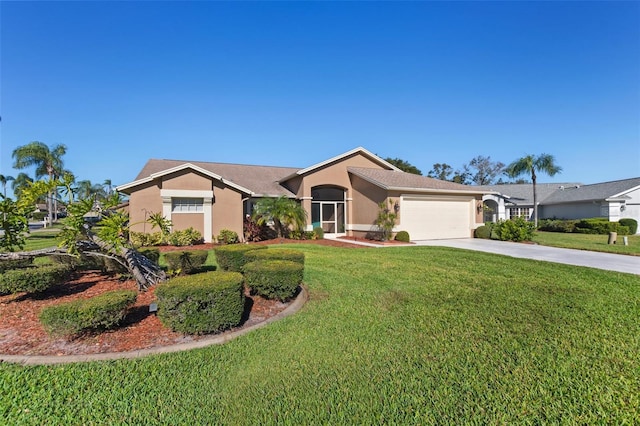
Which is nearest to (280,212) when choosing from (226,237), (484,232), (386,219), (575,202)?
(226,237)

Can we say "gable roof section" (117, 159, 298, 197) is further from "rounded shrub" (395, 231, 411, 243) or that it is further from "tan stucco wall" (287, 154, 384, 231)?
"rounded shrub" (395, 231, 411, 243)

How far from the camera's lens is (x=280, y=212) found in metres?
17.5

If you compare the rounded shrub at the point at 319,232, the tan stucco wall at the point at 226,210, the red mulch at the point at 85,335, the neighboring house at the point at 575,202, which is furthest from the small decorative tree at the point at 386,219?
the red mulch at the point at 85,335

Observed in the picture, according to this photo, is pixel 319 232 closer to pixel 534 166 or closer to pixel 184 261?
pixel 184 261

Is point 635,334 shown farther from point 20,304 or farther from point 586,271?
point 20,304

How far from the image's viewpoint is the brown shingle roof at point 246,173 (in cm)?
2061

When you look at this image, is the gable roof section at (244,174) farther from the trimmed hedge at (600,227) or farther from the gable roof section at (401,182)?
the trimmed hedge at (600,227)

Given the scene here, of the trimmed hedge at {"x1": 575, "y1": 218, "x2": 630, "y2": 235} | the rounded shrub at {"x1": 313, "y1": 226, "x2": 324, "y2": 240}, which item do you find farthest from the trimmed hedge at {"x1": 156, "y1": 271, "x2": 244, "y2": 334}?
the trimmed hedge at {"x1": 575, "y1": 218, "x2": 630, "y2": 235}

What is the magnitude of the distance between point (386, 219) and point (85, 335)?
14.8m

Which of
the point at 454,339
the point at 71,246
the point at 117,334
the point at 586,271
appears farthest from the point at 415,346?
the point at 586,271

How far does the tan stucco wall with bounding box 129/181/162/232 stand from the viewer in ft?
52.6

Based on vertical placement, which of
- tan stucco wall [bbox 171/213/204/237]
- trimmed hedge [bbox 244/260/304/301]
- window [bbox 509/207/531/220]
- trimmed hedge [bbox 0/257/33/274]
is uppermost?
window [bbox 509/207/531/220]

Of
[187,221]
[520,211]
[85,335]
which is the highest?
[520,211]

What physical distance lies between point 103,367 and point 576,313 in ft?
23.4
